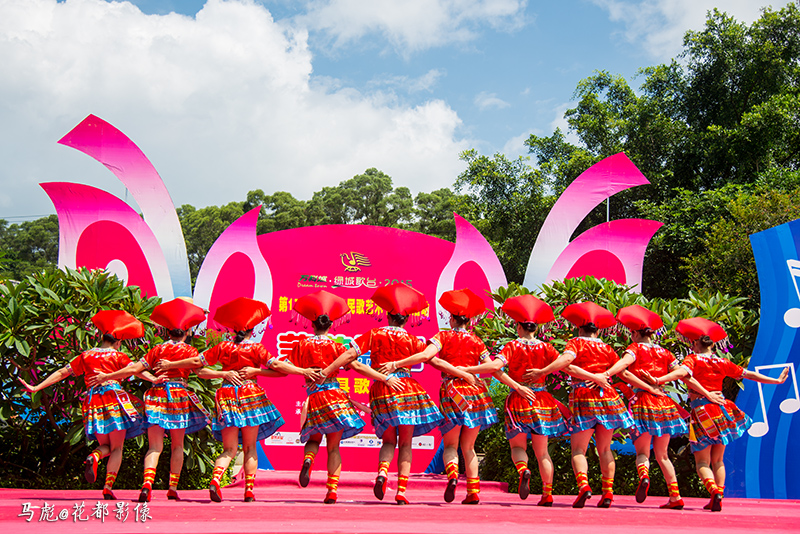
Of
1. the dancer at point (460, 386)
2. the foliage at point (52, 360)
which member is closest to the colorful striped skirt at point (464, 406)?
→ the dancer at point (460, 386)

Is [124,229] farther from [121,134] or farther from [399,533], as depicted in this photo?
[399,533]

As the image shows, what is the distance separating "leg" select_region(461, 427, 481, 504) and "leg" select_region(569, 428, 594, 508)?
691 mm

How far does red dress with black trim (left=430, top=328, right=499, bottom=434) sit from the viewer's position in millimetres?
4227

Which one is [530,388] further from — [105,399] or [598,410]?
[105,399]

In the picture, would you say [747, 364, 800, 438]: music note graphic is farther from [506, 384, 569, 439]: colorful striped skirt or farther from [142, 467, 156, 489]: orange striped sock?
[142, 467, 156, 489]: orange striped sock

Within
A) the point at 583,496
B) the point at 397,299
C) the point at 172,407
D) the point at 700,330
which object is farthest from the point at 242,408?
the point at 700,330

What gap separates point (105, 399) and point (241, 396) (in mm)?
959

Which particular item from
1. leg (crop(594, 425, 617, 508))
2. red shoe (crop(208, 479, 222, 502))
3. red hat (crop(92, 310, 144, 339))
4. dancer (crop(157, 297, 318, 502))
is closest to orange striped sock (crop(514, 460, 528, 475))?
leg (crop(594, 425, 617, 508))

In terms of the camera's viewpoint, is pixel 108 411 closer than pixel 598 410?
Yes

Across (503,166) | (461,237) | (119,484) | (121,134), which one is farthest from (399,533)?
(503,166)

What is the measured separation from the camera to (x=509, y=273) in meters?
15.5

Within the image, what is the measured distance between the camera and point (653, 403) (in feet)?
15.0

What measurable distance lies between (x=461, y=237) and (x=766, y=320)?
138 inches

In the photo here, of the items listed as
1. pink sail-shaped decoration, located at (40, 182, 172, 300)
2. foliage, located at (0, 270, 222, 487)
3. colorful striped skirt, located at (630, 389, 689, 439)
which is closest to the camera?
colorful striped skirt, located at (630, 389, 689, 439)
